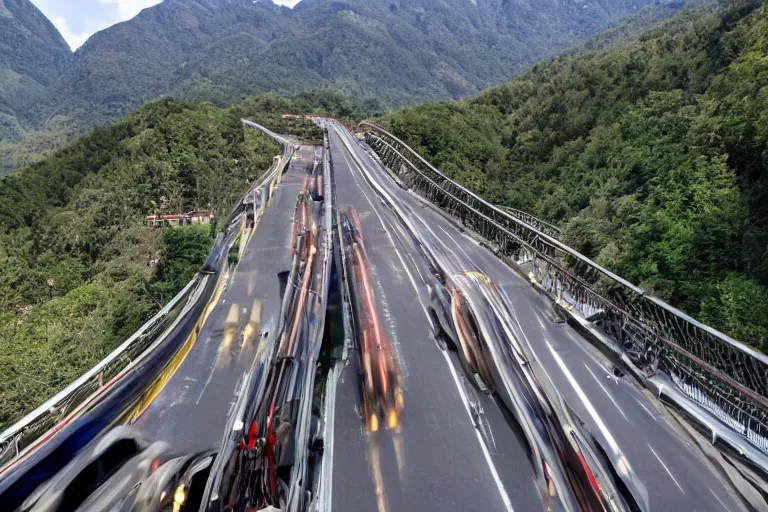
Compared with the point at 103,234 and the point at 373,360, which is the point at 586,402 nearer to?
the point at 373,360

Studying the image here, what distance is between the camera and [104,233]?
113ft

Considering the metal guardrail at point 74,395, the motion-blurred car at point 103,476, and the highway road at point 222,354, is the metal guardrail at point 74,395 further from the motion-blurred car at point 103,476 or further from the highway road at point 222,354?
the highway road at point 222,354

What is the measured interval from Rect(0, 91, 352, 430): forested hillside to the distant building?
0.98 meters

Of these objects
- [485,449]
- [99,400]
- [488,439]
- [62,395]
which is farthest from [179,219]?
[485,449]

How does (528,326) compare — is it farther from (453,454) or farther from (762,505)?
(762,505)

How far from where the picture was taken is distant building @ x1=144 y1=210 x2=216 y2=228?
34594mm

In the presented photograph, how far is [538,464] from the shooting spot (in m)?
6.77

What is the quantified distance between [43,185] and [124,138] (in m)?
10.1

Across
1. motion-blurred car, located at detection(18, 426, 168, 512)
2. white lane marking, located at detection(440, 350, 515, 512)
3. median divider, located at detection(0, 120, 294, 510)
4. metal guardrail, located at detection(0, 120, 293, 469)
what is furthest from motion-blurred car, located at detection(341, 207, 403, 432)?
metal guardrail, located at detection(0, 120, 293, 469)

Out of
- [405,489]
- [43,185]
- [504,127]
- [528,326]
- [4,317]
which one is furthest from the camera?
[504,127]

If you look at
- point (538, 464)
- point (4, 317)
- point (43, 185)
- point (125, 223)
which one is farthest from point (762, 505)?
point (43, 185)

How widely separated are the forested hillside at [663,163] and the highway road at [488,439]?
5.44 meters

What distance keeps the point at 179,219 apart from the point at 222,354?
2795 centimetres

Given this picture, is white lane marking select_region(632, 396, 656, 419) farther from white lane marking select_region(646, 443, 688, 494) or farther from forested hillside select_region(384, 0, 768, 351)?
forested hillside select_region(384, 0, 768, 351)
